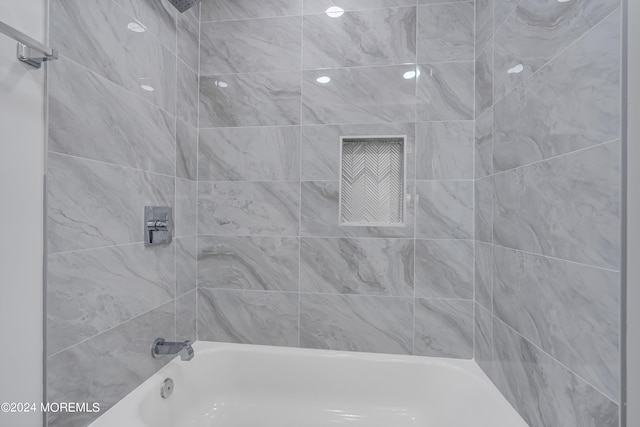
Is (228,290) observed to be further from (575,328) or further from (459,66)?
(459,66)

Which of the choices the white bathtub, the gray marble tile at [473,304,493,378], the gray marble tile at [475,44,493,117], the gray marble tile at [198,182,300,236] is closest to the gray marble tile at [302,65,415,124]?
the gray marble tile at [475,44,493,117]

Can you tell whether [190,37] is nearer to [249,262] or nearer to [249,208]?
[249,208]

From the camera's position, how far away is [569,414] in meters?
0.87

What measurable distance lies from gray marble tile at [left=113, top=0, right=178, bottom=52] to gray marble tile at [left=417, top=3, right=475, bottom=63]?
1215mm

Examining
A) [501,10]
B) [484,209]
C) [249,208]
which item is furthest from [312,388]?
[501,10]

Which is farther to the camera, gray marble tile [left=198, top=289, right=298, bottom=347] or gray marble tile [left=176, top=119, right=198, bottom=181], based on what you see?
gray marble tile [left=198, top=289, right=298, bottom=347]

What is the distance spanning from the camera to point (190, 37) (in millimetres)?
1726

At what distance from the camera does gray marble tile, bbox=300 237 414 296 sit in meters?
1.65

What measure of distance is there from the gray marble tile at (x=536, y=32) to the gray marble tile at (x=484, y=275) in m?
0.67

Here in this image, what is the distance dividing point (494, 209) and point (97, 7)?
1.65 meters

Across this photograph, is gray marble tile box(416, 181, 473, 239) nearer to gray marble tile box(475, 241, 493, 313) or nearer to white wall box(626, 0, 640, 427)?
gray marble tile box(475, 241, 493, 313)

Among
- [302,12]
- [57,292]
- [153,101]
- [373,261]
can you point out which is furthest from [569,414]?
[302,12]

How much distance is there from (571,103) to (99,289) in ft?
5.05

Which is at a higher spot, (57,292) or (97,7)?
(97,7)
